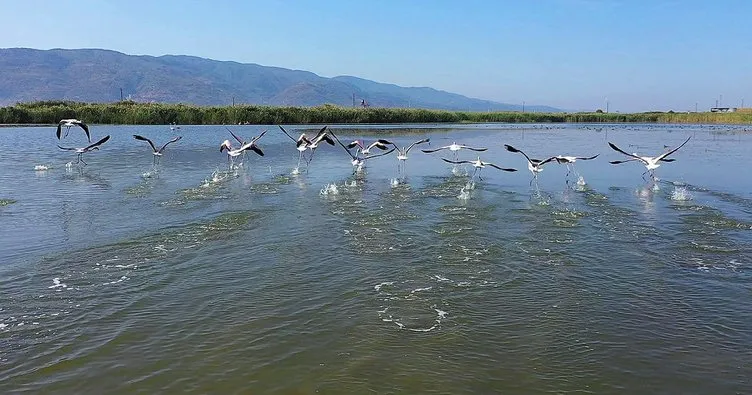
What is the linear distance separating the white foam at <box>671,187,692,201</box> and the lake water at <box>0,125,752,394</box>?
31.8 inches

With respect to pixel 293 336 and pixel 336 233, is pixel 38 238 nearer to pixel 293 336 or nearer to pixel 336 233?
pixel 336 233

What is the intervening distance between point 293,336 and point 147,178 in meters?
18.4

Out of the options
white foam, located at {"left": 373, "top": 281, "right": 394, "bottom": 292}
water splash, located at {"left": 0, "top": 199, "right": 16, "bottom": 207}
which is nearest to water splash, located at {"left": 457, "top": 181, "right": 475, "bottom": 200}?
white foam, located at {"left": 373, "top": 281, "right": 394, "bottom": 292}

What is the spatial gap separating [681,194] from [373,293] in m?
15.1

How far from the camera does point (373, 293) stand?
30.2ft

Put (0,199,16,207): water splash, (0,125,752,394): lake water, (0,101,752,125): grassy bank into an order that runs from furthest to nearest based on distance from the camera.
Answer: (0,101,752,125): grassy bank
(0,199,16,207): water splash
(0,125,752,394): lake water

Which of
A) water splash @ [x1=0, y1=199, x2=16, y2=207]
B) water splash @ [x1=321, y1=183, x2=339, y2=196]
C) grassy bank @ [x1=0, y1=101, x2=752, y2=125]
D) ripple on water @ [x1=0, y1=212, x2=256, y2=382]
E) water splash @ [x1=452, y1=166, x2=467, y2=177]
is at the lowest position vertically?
ripple on water @ [x1=0, y1=212, x2=256, y2=382]

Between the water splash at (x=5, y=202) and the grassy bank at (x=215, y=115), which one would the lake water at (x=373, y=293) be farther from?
the grassy bank at (x=215, y=115)

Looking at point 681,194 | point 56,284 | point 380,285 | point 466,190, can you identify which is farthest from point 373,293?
point 681,194

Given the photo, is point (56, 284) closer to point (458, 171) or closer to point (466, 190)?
point (466, 190)

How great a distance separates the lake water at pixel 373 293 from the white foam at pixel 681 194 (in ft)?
2.65

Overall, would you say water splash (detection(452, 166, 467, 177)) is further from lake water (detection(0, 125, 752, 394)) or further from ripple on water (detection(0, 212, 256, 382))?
ripple on water (detection(0, 212, 256, 382))

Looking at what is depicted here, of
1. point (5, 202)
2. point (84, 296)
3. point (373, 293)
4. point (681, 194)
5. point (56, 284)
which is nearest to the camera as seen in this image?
point (84, 296)

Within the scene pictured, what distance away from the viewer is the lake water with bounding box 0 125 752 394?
6.50 m
